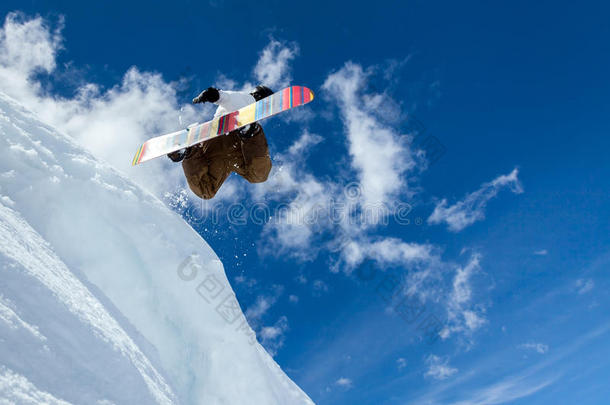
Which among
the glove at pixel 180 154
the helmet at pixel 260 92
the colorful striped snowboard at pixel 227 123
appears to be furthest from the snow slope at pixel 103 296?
the helmet at pixel 260 92

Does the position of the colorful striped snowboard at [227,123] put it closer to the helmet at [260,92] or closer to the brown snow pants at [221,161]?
the brown snow pants at [221,161]

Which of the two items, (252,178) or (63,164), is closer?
(252,178)

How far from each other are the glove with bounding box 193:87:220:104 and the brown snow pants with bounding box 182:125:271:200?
3.26ft

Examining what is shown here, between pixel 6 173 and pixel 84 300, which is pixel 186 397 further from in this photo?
pixel 6 173

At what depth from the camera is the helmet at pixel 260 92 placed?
729 cm

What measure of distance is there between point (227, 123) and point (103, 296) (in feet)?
13.6

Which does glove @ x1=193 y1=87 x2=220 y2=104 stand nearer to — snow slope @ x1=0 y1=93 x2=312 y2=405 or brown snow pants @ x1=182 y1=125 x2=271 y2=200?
brown snow pants @ x1=182 y1=125 x2=271 y2=200

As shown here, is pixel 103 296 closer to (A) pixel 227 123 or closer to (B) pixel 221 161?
(B) pixel 221 161

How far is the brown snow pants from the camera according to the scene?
751cm

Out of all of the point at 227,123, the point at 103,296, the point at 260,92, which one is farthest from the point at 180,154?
the point at 103,296

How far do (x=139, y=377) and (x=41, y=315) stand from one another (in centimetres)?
161

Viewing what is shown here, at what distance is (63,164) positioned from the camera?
358 inches

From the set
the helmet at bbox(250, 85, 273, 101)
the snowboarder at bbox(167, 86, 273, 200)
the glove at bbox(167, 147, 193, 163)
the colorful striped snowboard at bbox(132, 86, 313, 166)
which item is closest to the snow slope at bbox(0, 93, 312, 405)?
the colorful striped snowboard at bbox(132, 86, 313, 166)

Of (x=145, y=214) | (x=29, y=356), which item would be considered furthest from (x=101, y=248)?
(x=29, y=356)
